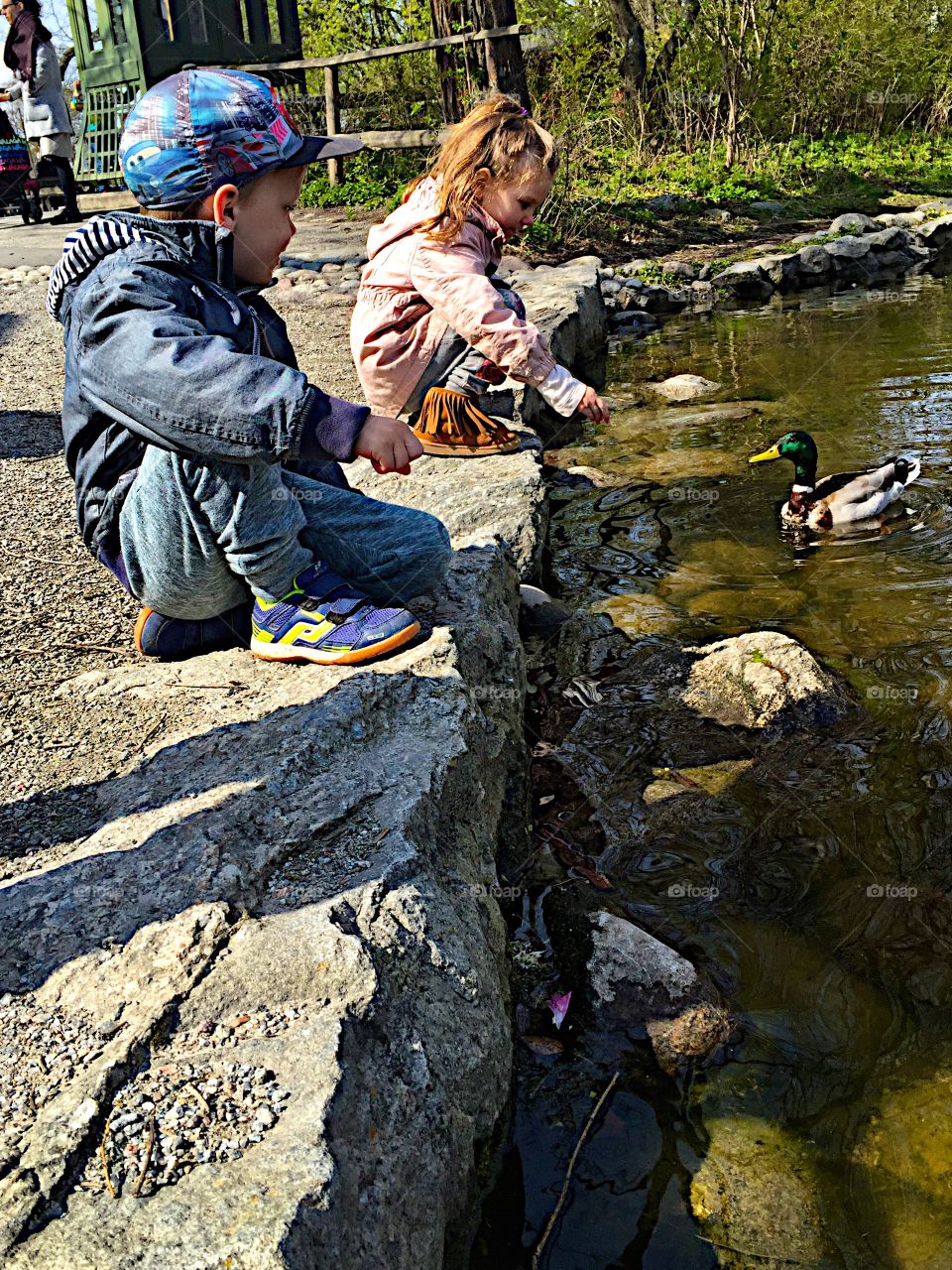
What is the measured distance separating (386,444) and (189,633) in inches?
32.3

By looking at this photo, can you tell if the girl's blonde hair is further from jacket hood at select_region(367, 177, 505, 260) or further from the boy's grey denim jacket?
the boy's grey denim jacket

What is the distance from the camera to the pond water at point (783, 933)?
198cm

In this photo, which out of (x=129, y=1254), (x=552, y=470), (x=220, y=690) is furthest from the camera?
(x=552, y=470)

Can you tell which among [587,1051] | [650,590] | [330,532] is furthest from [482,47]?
[587,1051]

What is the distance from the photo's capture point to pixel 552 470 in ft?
21.0

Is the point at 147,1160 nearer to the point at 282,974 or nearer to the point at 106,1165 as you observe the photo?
the point at 106,1165

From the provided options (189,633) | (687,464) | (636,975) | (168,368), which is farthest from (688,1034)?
(687,464)

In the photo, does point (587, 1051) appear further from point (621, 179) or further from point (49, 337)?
point (621, 179)

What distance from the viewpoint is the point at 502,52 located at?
1118cm

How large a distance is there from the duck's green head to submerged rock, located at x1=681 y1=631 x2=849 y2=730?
1.99 metres

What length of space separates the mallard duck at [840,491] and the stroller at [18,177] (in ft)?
36.6

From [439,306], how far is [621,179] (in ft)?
36.2

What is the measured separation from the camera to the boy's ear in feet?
8.71

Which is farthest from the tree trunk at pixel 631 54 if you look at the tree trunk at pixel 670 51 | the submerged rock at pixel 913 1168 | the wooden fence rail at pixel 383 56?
the submerged rock at pixel 913 1168
